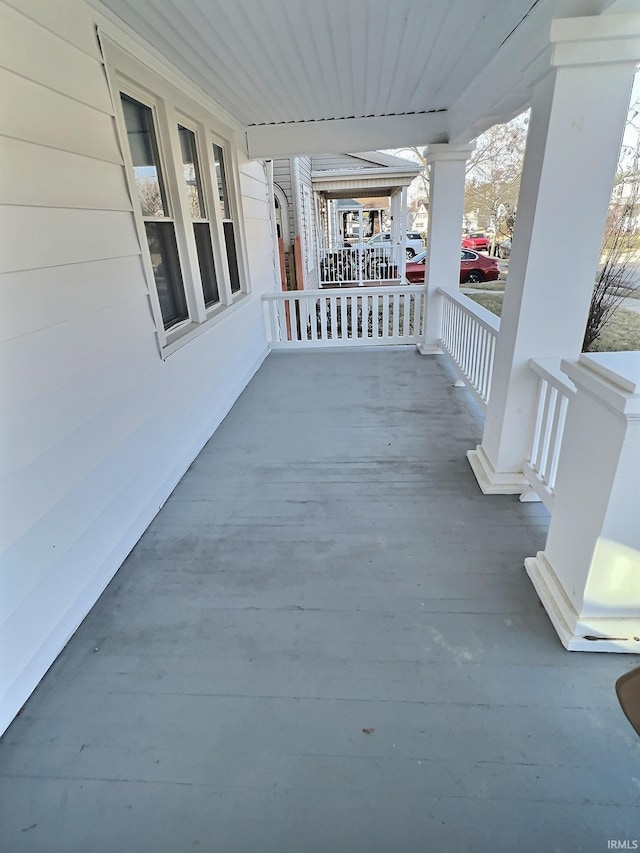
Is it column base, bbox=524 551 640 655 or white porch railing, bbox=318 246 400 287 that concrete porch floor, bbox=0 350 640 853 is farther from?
white porch railing, bbox=318 246 400 287

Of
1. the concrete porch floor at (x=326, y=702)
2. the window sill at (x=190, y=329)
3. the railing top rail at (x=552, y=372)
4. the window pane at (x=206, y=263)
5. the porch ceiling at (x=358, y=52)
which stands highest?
the porch ceiling at (x=358, y=52)

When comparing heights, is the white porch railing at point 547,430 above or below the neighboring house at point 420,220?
below

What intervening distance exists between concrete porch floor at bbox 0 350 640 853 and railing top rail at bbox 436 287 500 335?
128 centimetres

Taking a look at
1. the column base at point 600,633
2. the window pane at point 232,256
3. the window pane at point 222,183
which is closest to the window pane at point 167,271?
the window pane at point 222,183

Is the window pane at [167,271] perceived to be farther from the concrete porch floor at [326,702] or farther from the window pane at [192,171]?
the concrete porch floor at [326,702]

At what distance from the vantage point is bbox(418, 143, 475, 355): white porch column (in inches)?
173

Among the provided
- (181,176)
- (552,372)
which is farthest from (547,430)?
(181,176)

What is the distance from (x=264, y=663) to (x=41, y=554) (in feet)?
2.92

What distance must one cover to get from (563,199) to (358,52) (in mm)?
1731

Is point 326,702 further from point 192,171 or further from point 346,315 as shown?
point 346,315

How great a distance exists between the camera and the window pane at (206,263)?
3560 millimetres

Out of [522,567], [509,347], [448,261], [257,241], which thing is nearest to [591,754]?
[522,567]

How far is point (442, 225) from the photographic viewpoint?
468 centimetres

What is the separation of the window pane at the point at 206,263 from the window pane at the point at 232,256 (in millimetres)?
530
